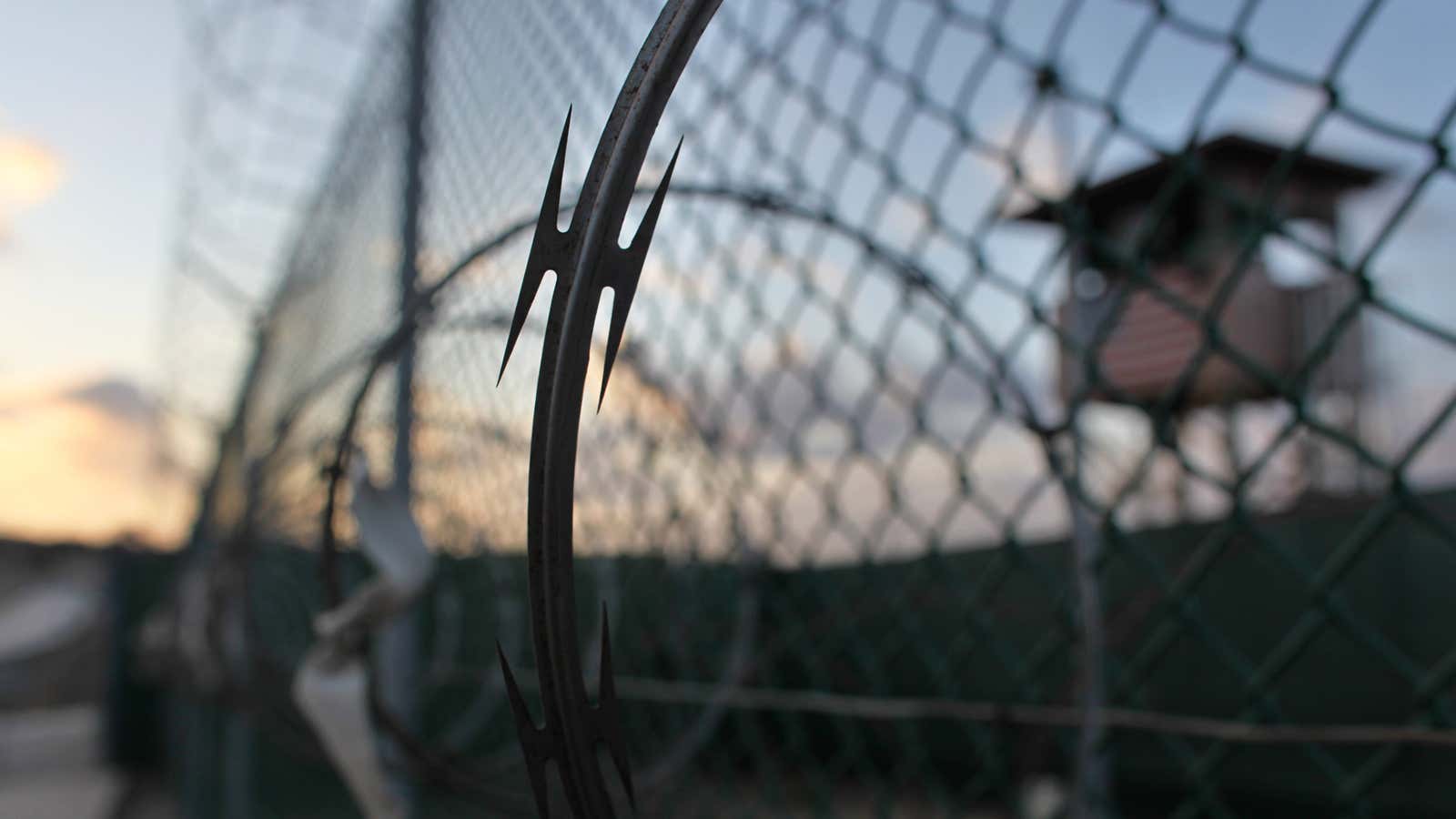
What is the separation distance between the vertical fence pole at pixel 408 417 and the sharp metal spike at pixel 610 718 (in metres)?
1.25

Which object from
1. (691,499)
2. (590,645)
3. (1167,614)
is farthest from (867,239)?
(590,645)

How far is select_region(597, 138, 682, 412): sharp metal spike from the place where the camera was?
36 cm

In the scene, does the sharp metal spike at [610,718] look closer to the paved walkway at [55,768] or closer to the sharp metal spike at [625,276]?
the sharp metal spike at [625,276]

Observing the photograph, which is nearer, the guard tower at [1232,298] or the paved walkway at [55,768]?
the guard tower at [1232,298]

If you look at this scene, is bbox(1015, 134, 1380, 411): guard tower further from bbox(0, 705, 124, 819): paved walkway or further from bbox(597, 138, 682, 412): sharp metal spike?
bbox(0, 705, 124, 819): paved walkway

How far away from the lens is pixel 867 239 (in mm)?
895

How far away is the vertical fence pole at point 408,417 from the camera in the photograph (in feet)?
5.32

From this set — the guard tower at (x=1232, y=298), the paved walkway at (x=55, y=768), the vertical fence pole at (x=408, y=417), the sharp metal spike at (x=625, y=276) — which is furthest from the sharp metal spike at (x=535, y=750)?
the paved walkway at (x=55, y=768)

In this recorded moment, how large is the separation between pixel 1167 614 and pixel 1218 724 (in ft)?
0.31

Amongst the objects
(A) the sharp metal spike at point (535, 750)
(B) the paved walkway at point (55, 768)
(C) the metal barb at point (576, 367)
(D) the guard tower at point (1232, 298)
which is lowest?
(B) the paved walkway at point (55, 768)

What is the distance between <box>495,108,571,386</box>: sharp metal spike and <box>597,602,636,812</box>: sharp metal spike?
10cm

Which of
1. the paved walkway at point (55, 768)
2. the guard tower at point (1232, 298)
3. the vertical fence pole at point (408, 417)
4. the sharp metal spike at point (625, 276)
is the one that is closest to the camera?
the sharp metal spike at point (625, 276)

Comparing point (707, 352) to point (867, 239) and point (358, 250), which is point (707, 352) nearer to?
point (867, 239)

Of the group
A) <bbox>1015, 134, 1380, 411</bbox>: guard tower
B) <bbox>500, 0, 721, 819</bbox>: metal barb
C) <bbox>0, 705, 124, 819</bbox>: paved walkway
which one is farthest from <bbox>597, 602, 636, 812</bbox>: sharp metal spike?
<bbox>0, 705, 124, 819</bbox>: paved walkway
